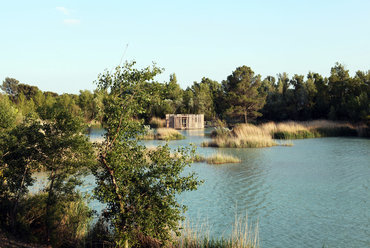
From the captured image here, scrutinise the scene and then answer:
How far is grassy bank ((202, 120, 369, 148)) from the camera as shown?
90.0 feet

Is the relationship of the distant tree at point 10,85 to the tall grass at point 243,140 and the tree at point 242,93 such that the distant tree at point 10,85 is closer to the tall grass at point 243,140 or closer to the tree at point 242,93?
the tree at point 242,93

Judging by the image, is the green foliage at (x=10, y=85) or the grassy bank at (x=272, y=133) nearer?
the grassy bank at (x=272, y=133)

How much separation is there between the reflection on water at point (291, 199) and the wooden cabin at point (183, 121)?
31407 millimetres

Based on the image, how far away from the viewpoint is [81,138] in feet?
25.7

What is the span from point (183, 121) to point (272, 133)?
2193cm

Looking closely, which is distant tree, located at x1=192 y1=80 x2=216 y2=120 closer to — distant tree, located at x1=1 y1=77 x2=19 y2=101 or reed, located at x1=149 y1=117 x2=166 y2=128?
reed, located at x1=149 y1=117 x2=166 y2=128

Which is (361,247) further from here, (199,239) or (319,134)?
(319,134)

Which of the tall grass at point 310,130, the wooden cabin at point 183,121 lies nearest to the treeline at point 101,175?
the tall grass at point 310,130

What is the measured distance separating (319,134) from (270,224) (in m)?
26.9

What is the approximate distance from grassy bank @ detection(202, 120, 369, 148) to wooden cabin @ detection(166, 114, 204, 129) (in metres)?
18.8

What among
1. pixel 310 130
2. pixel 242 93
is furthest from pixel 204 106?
pixel 310 130

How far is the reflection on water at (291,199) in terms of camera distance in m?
8.94

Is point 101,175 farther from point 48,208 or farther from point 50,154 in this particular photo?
point 48,208

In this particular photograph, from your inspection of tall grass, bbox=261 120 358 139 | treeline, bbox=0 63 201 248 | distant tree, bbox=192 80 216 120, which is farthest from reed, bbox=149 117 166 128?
treeline, bbox=0 63 201 248
